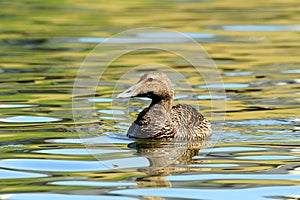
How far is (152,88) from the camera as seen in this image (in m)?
11.8

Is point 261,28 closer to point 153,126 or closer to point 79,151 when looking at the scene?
point 153,126

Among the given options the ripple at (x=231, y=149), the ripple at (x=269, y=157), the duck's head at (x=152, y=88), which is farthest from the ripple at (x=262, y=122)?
the ripple at (x=269, y=157)

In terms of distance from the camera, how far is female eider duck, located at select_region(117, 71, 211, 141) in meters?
11.7

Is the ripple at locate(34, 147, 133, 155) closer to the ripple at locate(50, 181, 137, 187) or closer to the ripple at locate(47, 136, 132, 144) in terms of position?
the ripple at locate(47, 136, 132, 144)

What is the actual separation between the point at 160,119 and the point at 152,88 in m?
0.39

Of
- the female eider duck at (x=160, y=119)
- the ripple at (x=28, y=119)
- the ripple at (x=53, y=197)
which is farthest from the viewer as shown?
the ripple at (x=28, y=119)

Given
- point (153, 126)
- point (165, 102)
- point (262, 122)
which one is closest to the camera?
point (153, 126)

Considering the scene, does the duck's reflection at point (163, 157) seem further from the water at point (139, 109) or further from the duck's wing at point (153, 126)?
the duck's wing at point (153, 126)

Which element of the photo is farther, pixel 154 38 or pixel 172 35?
pixel 172 35

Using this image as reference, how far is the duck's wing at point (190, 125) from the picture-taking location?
39.0 feet

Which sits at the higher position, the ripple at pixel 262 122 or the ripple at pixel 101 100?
the ripple at pixel 101 100

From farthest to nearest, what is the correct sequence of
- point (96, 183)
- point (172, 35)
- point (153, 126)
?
point (172, 35), point (153, 126), point (96, 183)

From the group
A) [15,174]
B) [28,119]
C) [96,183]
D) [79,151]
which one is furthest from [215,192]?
[28,119]

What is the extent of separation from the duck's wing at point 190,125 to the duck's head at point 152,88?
327 mm
